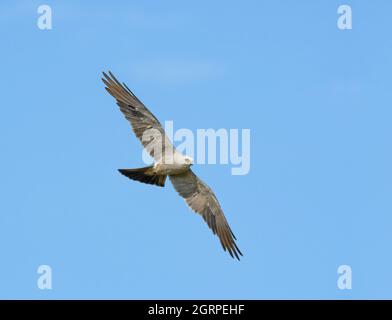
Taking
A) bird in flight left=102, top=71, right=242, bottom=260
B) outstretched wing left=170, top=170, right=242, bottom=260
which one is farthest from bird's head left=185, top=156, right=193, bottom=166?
outstretched wing left=170, top=170, right=242, bottom=260

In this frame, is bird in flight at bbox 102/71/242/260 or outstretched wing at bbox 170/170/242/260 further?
outstretched wing at bbox 170/170/242/260

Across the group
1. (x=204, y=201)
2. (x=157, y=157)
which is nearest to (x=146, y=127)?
(x=157, y=157)

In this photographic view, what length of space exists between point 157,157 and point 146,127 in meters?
0.84

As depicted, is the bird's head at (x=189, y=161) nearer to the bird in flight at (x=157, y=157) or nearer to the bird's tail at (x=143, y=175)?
the bird in flight at (x=157, y=157)

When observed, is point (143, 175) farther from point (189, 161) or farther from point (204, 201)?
point (204, 201)

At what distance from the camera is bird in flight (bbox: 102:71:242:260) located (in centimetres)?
2788

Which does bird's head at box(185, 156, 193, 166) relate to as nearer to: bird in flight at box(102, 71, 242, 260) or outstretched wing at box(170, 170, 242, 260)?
bird in flight at box(102, 71, 242, 260)

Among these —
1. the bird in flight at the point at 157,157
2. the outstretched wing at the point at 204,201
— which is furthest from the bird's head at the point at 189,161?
the outstretched wing at the point at 204,201
